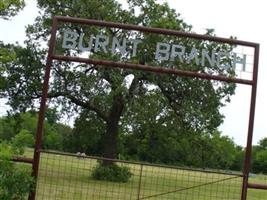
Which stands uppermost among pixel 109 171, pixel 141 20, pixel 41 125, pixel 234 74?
pixel 141 20

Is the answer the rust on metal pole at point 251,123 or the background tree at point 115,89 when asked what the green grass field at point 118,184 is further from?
the background tree at point 115,89

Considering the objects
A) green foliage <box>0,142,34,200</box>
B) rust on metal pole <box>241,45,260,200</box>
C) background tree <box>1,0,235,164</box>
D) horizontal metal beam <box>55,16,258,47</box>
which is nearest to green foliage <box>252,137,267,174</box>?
background tree <box>1,0,235,164</box>

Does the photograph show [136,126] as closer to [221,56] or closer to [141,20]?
Result: [141,20]

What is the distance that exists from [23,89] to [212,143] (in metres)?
9.64

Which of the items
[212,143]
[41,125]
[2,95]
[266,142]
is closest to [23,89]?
[2,95]

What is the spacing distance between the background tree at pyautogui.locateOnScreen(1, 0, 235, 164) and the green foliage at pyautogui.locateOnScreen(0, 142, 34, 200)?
16692 mm

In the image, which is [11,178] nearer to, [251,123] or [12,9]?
[251,123]

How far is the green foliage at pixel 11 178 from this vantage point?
24.6 feet

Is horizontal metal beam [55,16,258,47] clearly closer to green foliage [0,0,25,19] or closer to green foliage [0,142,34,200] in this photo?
green foliage [0,142,34,200]

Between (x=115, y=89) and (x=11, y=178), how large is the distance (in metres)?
17.1

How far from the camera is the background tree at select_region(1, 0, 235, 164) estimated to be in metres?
Answer: 25.3

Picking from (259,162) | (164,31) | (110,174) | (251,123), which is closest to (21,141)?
(164,31)

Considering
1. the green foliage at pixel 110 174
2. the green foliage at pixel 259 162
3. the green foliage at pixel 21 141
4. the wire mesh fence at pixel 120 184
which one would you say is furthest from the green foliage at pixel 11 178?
the green foliage at pixel 259 162

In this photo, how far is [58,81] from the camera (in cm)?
2666
